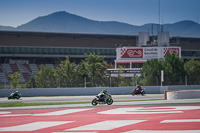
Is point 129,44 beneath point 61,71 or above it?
above

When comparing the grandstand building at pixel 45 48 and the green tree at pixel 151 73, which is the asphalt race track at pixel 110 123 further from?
the grandstand building at pixel 45 48

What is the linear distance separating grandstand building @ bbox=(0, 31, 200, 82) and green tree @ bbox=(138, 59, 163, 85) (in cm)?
2304

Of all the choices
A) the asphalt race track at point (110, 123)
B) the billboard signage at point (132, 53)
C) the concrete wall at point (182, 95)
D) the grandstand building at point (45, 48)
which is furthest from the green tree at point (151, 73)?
the asphalt race track at point (110, 123)

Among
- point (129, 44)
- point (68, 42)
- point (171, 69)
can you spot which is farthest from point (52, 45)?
point (171, 69)

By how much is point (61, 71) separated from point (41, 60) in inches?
1111

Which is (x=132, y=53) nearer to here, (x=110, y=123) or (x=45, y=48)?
(x=45, y=48)

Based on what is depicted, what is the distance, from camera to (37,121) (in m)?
18.0

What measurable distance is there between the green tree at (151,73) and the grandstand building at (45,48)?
75.6 feet

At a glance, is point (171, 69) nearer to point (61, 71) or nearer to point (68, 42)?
point (61, 71)

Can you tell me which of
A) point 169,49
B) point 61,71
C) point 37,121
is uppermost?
point 169,49

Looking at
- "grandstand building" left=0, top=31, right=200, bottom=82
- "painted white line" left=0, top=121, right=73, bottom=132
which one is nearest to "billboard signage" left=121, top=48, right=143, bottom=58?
"grandstand building" left=0, top=31, right=200, bottom=82

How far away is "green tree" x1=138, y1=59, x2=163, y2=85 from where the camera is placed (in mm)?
46812

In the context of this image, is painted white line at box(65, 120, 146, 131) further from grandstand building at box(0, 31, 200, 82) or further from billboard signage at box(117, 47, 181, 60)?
billboard signage at box(117, 47, 181, 60)

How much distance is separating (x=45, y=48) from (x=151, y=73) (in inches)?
1521
